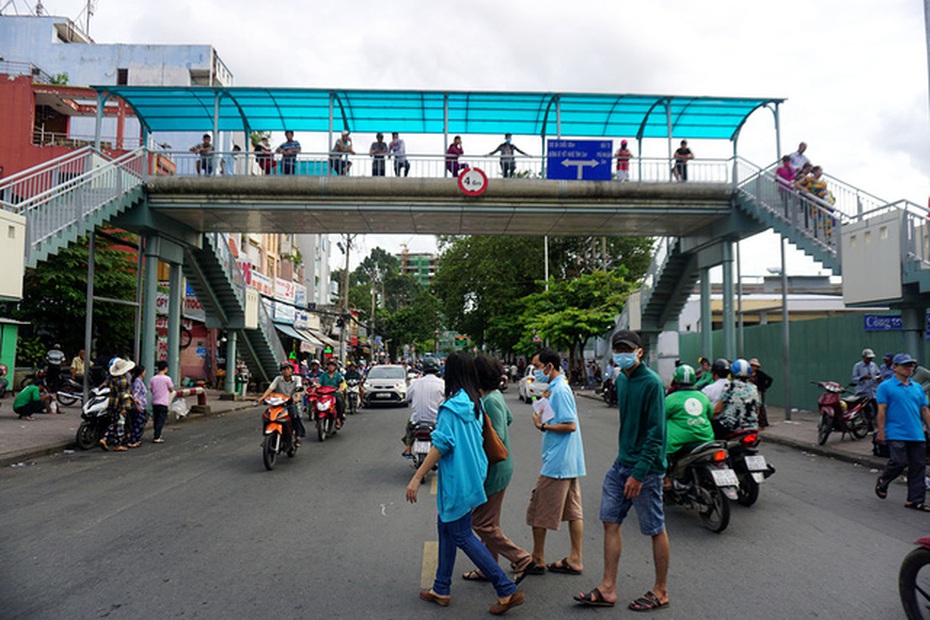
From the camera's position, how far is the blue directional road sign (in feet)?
58.5

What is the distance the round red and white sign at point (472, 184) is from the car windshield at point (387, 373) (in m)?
8.73

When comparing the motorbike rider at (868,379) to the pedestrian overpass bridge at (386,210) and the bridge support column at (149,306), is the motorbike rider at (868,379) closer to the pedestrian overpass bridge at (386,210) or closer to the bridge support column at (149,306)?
the pedestrian overpass bridge at (386,210)

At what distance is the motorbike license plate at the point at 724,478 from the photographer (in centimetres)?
631

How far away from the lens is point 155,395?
13703 mm

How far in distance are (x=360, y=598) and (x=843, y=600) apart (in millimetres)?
3363

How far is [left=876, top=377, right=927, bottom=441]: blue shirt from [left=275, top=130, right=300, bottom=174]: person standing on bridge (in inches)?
579

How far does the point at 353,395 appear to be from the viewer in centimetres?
2097

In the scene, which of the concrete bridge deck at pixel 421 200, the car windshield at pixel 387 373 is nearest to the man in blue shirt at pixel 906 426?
the concrete bridge deck at pixel 421 200

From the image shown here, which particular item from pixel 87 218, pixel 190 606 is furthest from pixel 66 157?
pixel 190 606

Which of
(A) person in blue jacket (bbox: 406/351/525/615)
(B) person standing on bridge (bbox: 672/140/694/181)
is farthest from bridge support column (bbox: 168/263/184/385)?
(A) person in blue jacket (bbox: 406/351/525/615)

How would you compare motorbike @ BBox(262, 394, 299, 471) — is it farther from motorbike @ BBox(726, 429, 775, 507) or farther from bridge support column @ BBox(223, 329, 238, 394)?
bridge support column @ BBox(223, 329, 238, 394)

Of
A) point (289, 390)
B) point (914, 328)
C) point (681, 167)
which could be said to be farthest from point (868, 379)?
point (289, 390)

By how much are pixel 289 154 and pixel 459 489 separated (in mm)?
15227

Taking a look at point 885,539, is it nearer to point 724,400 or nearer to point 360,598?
point 724,400
